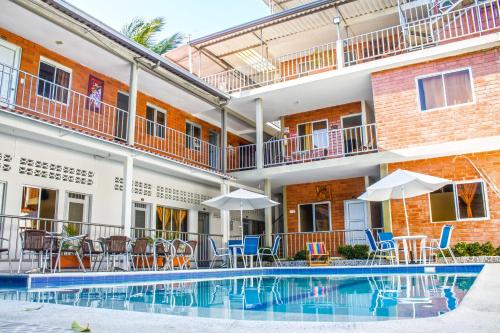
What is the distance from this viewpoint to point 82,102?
38.2ft

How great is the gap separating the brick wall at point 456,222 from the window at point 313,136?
143 inches

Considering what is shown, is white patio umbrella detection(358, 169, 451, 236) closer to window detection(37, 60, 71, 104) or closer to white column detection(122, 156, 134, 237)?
white column detection(122, 156, 134, 237)

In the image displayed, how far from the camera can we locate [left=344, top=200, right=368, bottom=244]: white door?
14500 millimetres

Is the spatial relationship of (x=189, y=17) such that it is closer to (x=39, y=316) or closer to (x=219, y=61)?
(x=219, y=61)

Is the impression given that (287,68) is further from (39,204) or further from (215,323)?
(215,323)

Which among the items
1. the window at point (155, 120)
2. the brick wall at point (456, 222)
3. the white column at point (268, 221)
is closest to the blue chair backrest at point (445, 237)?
the brick wall at point (456, 222)

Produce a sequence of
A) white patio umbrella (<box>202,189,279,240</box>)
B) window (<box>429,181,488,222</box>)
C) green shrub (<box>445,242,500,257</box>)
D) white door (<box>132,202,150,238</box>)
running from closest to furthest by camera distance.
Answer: green shrub (<box>445,242,500,257</box>) < window (<box>429,181,488,222</box>) < white patio umbrella (<box>202,189,279,240</box>) < white door (<box>132,202,150,238</box>)

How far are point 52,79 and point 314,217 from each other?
9.54 meters

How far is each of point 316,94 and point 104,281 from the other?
30.9 ft

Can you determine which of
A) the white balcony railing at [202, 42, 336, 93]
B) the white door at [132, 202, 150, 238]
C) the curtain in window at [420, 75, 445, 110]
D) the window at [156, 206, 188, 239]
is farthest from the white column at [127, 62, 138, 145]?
the curtain in window at [420, 75, 445, 110]

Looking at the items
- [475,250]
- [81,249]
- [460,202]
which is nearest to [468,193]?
[460,202]

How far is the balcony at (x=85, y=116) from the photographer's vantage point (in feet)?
31.6

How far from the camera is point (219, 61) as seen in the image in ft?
55.9

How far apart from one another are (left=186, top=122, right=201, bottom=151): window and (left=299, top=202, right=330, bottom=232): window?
4.42m
